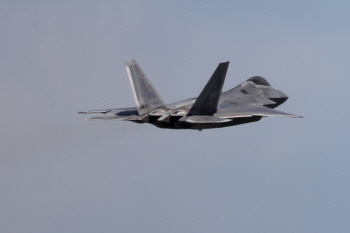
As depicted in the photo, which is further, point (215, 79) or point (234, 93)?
point (234, 93)

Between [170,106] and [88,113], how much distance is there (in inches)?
198

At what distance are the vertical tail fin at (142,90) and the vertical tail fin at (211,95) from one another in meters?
2.25

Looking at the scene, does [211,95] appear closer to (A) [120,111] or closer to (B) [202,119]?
(B) [202,119]

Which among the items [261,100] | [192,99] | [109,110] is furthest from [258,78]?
[109,110]

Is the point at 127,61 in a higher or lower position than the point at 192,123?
higher

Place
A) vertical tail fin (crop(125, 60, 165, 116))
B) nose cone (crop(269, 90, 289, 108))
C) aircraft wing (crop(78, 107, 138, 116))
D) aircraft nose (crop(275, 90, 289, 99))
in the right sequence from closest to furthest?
vertical tail fin (crop(125, 60, 165, 116)), aircraft wing (crop(78, 107, 138, 116)), nose cone (crop(269, 90, 289, 108)), aircraft nose (crop(275, 90, 289, 99))

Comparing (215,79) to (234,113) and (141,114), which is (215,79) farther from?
(141,114)

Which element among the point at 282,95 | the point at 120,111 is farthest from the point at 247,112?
the point at 282,95

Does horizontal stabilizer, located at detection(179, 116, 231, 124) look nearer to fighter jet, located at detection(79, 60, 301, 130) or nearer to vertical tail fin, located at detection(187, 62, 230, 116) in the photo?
fighter jet, located at detection(79, 60, 301, 130)

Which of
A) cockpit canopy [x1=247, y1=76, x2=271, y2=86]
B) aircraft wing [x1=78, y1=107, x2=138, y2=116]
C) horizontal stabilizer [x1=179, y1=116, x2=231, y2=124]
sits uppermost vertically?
cockpit canopy [x1=247, y1=76, x2=271, y2=86]

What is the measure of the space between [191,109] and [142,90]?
3.39m

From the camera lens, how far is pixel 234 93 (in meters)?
35.4

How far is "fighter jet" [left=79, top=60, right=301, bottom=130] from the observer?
29.3 meters

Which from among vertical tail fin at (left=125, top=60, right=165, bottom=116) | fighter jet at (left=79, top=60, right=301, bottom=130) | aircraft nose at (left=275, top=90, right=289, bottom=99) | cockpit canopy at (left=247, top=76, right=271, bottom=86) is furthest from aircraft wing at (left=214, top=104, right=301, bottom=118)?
cockpit canopy at (left=247, top=76, right=271, bottom=86)
